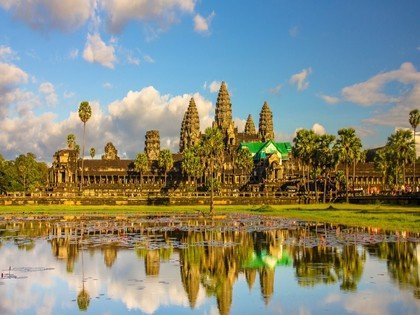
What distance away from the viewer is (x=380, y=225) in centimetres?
4606

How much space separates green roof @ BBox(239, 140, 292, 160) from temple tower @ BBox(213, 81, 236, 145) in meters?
9.19

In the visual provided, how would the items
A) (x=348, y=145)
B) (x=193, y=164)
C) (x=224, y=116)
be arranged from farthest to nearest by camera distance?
1. (x=224, y=116)
2. (x=193, y=164)
3. (x=348, y=145)

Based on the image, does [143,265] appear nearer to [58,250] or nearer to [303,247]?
[58,250]

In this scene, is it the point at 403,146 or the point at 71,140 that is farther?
the point at 71,140

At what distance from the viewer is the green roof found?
168m

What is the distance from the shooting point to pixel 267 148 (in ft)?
554

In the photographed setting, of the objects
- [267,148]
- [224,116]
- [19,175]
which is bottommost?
[19,175]

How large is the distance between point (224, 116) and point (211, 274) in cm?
17187

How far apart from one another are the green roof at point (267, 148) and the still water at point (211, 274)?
129246 mm

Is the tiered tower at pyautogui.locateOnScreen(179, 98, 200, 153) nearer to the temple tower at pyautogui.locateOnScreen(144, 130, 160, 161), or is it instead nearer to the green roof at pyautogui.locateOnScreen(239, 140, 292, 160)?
the temple tower at pyautogui.locateOnScreen(144, 130, 160, 161)

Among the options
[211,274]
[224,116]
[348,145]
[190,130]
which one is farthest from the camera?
[190,130]

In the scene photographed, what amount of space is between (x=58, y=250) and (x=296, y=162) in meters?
146

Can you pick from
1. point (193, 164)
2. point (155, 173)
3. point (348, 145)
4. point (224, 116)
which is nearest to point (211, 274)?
point (348, 145)

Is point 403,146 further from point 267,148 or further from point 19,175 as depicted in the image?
point 19,175
